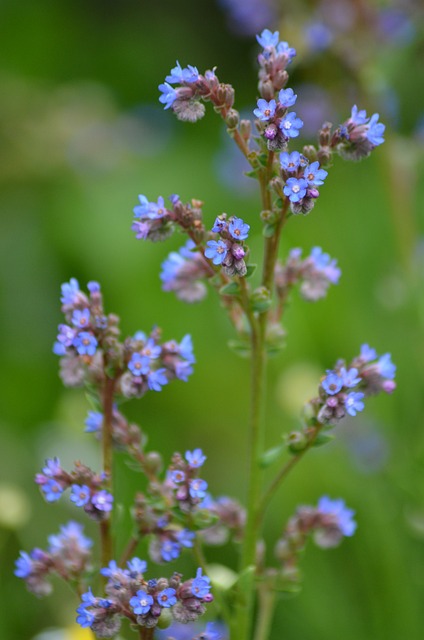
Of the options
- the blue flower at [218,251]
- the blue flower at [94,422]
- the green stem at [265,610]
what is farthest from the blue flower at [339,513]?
the blue flower at [218,251]

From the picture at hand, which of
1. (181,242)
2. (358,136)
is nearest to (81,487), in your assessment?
(358,136)

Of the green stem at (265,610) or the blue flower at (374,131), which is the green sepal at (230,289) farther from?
the green stem at (265,610)

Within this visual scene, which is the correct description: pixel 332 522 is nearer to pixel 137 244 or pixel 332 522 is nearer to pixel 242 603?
pixel 242 603

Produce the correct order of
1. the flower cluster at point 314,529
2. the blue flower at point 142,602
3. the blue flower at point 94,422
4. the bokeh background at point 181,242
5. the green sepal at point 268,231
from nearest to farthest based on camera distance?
the blue flower at point 142,602, the green sepal at point 268,231, the blue flower at point 94,422, the flower cluster at point 314,529, the bokeh background at point 181,242

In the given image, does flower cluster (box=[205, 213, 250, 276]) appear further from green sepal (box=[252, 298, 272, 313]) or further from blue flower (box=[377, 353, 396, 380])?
blue flower (box=[377, 353, 396, 380])

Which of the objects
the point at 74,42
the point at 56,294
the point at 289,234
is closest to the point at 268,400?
the point at 289,234
